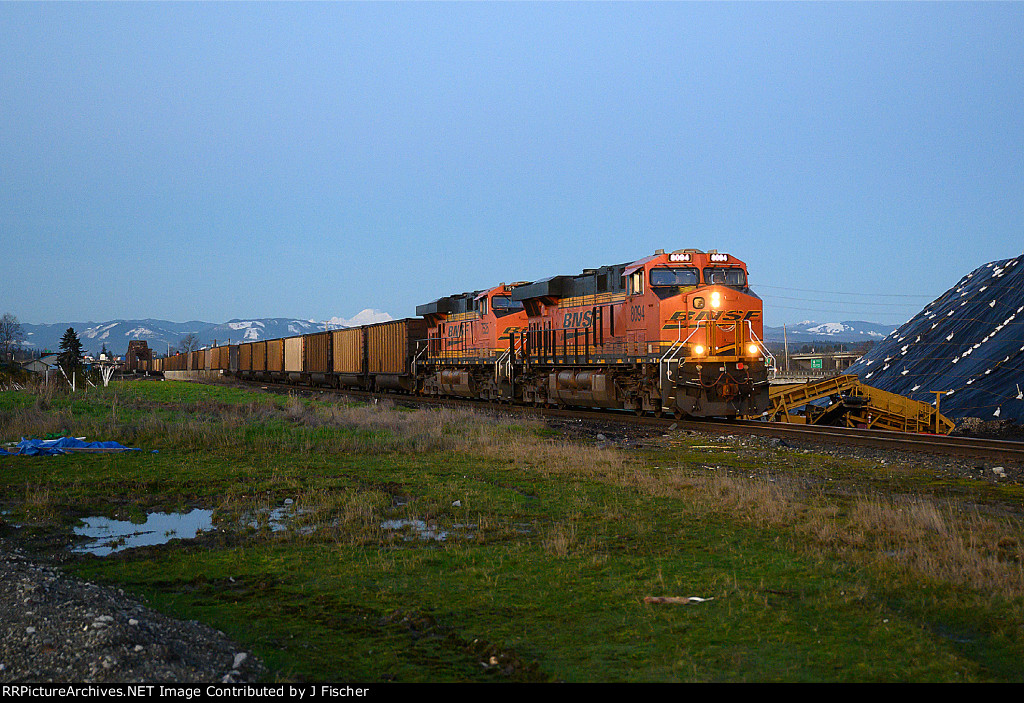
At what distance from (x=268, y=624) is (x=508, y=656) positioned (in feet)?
6.05

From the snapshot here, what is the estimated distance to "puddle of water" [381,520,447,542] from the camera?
8.87m

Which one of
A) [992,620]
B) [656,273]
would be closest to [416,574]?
[992,620]

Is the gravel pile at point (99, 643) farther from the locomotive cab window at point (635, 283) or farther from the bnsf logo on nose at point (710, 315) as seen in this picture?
the locomotive cab window at point (635, 283)

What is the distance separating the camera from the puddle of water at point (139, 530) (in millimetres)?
8656

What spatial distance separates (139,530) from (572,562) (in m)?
5.21

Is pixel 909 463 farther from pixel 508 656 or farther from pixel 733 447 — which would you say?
pixel 508 656

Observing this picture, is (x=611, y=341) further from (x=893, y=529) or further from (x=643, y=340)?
(x=893, y=529)

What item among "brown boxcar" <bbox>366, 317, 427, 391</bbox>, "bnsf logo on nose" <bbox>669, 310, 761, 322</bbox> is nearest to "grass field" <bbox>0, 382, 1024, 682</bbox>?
"bnsf logo on nose" <bbox>669, 310, 761, 322</bbox>

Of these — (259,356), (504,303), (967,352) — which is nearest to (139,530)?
(504,303)

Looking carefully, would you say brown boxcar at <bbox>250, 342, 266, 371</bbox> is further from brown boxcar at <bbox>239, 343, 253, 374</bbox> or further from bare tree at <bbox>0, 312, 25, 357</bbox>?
bare tree at <bbox>0, 312, 25, 357</bbox>

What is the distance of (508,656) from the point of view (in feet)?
16.9

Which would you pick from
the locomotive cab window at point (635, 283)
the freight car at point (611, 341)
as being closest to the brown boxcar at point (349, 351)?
the freight car at point (611, 341)

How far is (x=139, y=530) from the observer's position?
373 inches

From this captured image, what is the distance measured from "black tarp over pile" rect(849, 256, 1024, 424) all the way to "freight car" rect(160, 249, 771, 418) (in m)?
12.1
